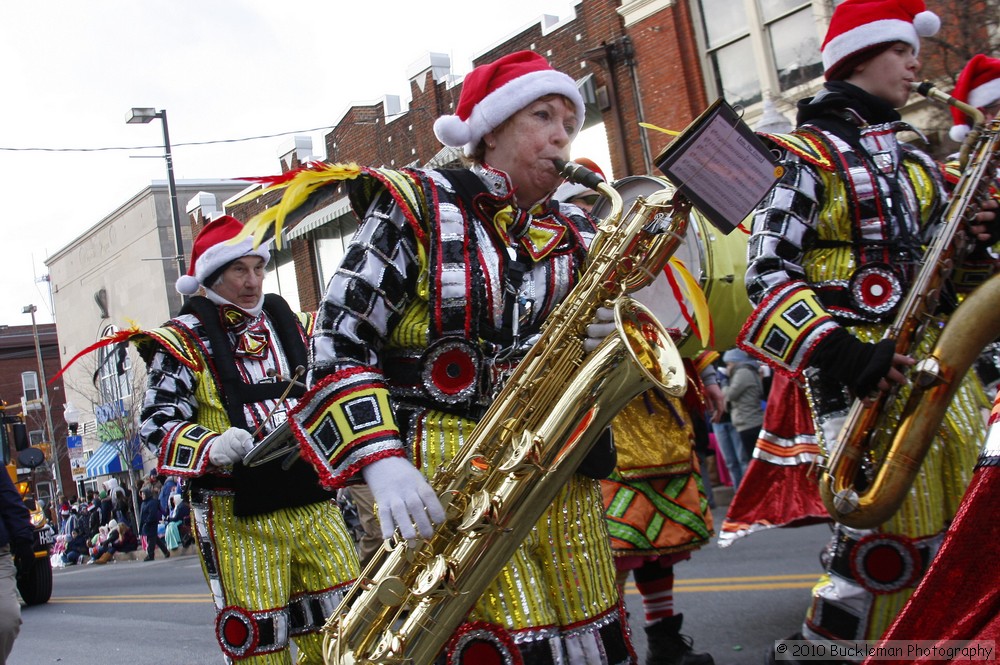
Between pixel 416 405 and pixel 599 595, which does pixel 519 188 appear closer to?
pixel 416 405

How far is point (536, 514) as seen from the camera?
9.37 ft

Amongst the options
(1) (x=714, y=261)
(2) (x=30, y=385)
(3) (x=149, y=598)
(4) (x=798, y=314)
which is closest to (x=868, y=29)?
(4) (x=798, y=314)

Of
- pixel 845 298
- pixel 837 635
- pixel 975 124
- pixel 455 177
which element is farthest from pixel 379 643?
pixel 975 124

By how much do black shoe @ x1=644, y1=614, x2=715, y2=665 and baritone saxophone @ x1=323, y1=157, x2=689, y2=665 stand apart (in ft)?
8.23

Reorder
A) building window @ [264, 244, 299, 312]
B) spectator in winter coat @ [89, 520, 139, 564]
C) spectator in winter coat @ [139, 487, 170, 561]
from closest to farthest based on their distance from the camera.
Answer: spectator in winter coat @ [139, 487, 170, 561] → spectator in winter coat @ [89, 520, 139, 564] → building window @ [264, 244, 299, 312]

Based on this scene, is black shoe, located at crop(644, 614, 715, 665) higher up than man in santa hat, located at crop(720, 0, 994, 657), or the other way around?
man in santa hat, located at crop(720, 0, 994, 657)

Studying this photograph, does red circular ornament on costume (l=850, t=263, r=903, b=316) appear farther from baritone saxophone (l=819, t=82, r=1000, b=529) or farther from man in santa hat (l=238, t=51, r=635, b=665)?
man in santa hat (l=238, t=51, r=635, b=665)

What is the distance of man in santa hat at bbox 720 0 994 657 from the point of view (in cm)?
358

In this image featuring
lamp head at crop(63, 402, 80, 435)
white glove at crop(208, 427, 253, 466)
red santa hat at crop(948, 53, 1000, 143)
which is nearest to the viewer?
white glove at crop(208, 427, 253, 466)

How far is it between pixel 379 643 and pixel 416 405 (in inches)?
25.9

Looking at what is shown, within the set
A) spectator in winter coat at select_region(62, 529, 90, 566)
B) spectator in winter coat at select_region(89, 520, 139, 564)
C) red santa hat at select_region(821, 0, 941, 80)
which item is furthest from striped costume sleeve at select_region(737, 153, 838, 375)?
spectator in winter coat at select_region(62, 529, 90, 566)

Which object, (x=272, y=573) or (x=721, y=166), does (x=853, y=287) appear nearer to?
(x=721, y=166)

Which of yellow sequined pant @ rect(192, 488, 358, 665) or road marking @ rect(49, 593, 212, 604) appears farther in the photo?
road marking @ rect(49, 593, 212, 604)

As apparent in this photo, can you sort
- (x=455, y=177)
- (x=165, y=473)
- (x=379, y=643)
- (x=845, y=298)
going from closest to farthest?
(x=379, y=643) → (x=455, y=177) → (x=845, y=298) → (x=165, y=473)
